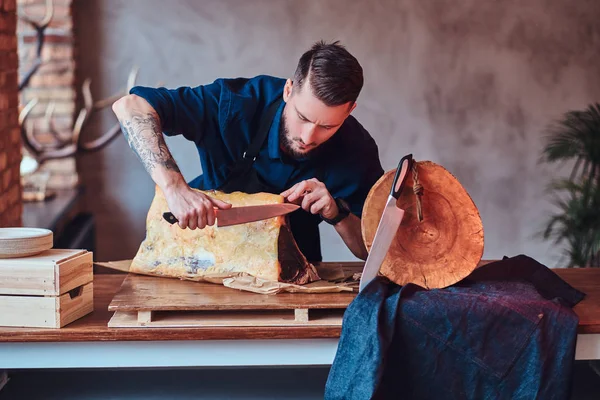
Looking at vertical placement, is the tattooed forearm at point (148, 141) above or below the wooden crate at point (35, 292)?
above

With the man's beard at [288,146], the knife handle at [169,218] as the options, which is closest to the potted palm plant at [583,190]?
the man's beard at [288,146]

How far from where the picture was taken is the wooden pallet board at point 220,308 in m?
1.92

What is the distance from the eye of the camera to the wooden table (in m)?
1.87

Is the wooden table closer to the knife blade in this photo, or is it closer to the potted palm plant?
the knife blade

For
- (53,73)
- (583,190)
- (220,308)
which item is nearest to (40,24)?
(53,73)

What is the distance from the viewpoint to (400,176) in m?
2.04

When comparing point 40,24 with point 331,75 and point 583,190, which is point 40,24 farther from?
point 583,190

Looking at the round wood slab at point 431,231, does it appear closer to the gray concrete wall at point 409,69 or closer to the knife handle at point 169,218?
the knife handle at point 169,218

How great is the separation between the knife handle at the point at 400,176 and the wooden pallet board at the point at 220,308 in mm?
302

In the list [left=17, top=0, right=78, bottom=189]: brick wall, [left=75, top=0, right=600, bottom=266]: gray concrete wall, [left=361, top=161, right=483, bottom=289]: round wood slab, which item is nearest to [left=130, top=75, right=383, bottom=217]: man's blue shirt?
[left=361, top=161, right=483, bottom=289]: round wood slab

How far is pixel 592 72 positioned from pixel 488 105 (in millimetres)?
759

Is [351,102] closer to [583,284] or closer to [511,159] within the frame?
[583,284]

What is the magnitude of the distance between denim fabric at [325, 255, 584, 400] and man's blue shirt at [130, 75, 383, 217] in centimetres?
79

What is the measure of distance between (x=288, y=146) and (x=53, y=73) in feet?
8.27
